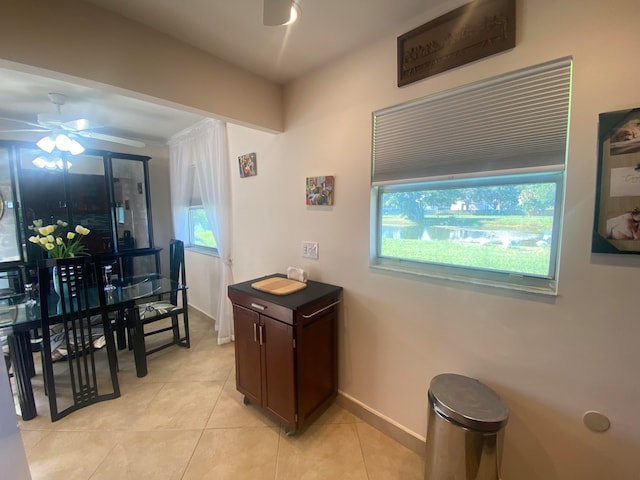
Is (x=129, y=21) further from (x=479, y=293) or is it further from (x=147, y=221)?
(x=147, y=221)

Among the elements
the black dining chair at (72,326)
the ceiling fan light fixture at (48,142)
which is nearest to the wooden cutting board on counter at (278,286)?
the black dining chair at (72,326)

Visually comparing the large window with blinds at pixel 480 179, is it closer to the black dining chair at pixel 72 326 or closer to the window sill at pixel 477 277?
the window sill at pixel 477 277

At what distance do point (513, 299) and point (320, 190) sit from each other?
50.8 inches

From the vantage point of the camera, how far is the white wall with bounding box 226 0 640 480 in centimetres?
95

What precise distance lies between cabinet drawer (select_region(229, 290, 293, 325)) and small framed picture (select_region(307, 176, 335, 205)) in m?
0.80

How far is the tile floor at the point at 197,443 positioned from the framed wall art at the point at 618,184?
1488 mm

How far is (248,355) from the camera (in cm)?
176

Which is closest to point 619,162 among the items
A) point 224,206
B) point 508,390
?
point 508,390

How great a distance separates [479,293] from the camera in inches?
49.3

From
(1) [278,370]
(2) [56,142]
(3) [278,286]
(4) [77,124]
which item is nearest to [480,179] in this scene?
(3) [278,286]

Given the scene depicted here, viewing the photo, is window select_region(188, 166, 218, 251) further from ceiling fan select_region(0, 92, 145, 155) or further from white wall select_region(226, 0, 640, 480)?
white wall select_region(226, 0, 640, 480)

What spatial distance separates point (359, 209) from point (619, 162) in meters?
1.12

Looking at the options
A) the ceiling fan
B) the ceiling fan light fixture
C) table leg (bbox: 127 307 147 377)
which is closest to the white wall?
table leg (bbox: 127 307 147 377)

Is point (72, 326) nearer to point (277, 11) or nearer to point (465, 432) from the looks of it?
point (277, 11)
